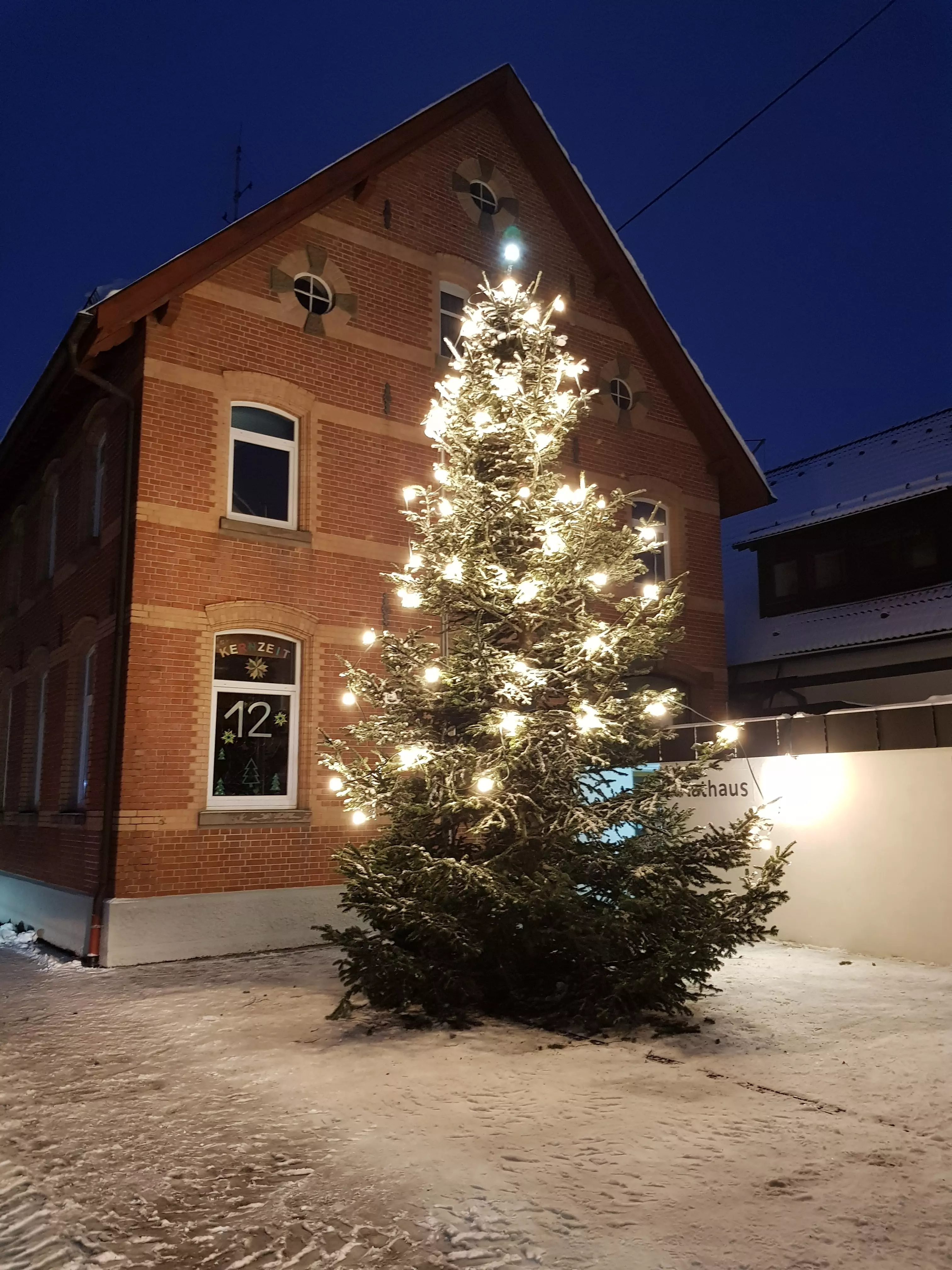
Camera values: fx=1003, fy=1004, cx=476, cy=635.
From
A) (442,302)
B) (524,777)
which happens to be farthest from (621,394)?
(524,777)

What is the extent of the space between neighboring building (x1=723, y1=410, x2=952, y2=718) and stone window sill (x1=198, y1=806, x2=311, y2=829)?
10.4 meters

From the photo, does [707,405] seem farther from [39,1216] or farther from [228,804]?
[39,1216]

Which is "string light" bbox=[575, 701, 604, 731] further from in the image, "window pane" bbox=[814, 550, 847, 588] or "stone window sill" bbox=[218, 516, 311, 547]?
"window pane" bbox=[814, 550, 847, 588]

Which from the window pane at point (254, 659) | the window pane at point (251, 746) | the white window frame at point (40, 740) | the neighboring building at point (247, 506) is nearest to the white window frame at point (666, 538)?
the neighboring building at point (247, 506)

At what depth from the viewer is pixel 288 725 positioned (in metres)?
11.5

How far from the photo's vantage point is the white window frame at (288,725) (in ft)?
35.8

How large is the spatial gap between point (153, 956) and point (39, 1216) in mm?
6312

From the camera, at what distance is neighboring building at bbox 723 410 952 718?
17.9 meters

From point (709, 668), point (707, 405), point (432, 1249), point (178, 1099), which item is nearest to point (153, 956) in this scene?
point (178, 1099)

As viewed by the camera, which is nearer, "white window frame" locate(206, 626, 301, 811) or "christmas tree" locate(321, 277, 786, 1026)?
"christmas tree" locate(321, 277, 786, 1026)

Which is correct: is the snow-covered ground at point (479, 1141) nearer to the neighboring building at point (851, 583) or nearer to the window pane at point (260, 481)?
the window pane at point (260, 481)

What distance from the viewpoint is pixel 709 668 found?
15.7 m

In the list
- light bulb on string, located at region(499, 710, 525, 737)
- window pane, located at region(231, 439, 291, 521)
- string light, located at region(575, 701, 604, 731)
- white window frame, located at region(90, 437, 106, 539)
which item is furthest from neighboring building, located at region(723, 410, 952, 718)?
white window frame, located at region(90, 437, 106, 539)

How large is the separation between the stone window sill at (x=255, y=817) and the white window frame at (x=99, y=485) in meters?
4.05
